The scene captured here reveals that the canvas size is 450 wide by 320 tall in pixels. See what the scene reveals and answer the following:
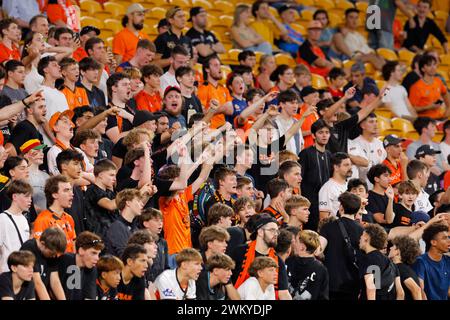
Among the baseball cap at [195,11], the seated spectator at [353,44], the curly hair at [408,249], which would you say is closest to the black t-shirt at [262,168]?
the curly hair at [408,249]

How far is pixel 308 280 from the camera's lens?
11.6 m

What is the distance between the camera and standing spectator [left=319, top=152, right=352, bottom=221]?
13680mm

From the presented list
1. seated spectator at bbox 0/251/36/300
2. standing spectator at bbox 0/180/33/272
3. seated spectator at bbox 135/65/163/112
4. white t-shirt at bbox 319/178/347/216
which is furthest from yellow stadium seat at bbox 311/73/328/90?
seated spectator at bbox 0/251/36/300

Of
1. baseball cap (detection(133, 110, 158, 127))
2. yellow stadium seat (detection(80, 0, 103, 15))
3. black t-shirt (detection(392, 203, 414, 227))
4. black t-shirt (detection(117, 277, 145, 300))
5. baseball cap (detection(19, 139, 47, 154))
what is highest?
baseball cap (detection(19, 139, 47, 154))

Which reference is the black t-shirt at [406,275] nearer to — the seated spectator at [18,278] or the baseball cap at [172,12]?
the seated spectator at [18,278]

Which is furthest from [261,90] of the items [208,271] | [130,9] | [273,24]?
[208,271]

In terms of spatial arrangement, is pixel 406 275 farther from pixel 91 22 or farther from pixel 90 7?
pixel 90 7

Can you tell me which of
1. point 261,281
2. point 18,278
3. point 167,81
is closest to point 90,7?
point 167,81

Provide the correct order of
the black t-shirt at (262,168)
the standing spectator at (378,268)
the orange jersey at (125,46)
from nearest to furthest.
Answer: the standing spectator at (378,268) < the black t-shirt at (262,168) < the orange jersey at (125,46)

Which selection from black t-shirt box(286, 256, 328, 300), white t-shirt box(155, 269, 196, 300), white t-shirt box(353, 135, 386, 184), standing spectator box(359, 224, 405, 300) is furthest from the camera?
white t-shirt box(353, 135, 386, 184)

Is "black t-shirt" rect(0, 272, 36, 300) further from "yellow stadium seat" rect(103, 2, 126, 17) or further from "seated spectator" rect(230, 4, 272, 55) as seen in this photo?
"seated spectator" rect(230, 4, 272, 55)

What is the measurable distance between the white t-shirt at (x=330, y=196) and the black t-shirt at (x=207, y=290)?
304cm

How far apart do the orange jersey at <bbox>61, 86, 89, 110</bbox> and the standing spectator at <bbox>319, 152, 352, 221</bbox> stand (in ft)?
9.50

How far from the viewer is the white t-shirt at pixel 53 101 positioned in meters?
13.6
